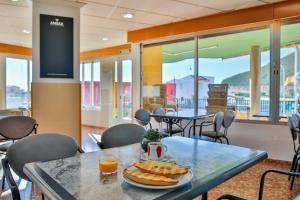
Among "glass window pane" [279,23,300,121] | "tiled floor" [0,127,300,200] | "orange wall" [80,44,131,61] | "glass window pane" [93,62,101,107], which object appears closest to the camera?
"tiled floor" [0,127,300,200]

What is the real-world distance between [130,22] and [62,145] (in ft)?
13.2

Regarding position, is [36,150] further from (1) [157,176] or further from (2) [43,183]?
(1) [157,176]

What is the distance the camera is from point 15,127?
3.70 m

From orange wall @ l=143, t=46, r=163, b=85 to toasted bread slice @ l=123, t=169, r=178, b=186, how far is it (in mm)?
5213

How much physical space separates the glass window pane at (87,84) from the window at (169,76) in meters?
3.24

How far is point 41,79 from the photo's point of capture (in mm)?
4051

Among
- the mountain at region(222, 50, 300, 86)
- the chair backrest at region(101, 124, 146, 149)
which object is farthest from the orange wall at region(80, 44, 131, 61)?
the chair backrest at region(101, 124, 146, 149)

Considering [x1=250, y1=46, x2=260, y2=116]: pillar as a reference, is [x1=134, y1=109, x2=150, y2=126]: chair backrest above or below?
below

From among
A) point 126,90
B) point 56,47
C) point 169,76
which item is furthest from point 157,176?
point 126,90

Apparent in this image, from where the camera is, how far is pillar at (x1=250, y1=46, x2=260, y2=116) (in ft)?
15.6

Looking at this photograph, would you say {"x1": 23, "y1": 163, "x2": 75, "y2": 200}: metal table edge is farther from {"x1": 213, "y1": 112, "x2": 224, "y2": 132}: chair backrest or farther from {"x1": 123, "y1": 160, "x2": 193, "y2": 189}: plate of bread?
{"x1": 213, "y1": 112, "x2": 224, "y2": 132}: chair backrest

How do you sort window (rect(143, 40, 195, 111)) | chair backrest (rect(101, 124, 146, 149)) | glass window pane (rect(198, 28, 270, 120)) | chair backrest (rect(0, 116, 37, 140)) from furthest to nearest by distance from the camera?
window (rect(143, 40, 195, 111)), glass window pane (rect(198, 28, 270, 120)), chair backrest (rect(0, 116, 37, 140)), chair backrest (rect(101, 124, 146, 149))

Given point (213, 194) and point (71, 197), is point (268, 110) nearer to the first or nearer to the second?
point (213, 194)

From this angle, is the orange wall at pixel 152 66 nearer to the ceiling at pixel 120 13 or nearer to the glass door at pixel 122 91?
the ceiling at pixel 120 13
